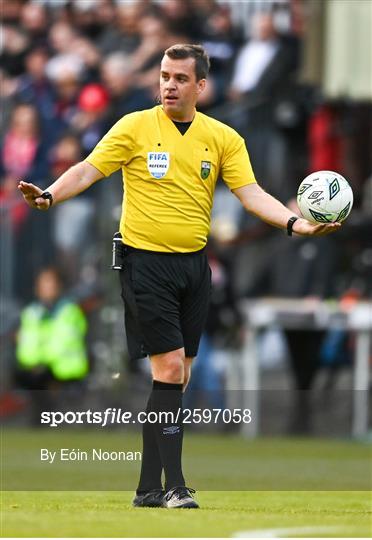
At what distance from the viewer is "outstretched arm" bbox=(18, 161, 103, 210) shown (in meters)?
8.15

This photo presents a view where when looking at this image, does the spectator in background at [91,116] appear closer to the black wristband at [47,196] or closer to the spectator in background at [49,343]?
the spectator in background at [49,343]

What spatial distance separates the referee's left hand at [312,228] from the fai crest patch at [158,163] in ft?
2.53

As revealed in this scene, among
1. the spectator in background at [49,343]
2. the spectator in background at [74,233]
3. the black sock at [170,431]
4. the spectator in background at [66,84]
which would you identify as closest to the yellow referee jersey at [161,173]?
the black sock at [170,431]

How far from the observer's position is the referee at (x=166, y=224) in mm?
8414

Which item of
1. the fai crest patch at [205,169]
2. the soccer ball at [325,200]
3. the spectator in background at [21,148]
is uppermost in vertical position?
the fai crest patch at [205,169]

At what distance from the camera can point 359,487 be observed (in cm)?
1077

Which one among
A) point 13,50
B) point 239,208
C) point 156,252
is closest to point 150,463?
point 156,252

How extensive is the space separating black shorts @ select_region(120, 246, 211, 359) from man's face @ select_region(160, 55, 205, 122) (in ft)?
2.60

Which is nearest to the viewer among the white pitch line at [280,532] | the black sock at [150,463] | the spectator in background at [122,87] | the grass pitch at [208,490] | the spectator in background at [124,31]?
the white pitch line at [280,532]

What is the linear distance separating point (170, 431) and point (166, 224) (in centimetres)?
113

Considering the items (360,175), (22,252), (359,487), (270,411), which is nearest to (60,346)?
(22,252)

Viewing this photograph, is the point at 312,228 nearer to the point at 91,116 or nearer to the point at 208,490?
the point at 208,490

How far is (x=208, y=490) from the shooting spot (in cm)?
1012

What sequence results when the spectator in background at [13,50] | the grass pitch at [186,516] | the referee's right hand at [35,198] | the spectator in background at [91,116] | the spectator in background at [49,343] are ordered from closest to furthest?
1. the grass pitch at [186,516]
2. the referee's right hand at [35,198]
3. the spectator in background at [49,343]
4. the spectator in background at [91,116]
5. the spectator in background at [13,50]
